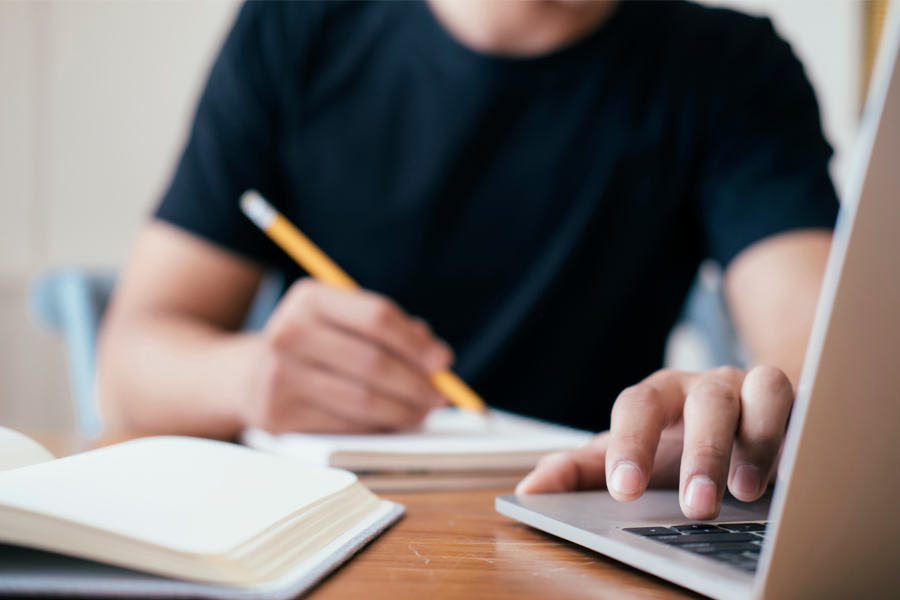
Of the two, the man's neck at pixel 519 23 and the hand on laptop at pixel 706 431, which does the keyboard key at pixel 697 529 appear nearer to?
the hand on laptop at pixel 706 431

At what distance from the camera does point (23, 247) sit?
5.24ft

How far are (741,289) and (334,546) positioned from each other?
568 mm

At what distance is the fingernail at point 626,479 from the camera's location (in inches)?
9.2

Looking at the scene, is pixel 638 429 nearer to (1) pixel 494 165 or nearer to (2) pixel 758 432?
(2) pixel 758 432

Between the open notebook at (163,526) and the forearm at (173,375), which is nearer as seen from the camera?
the open notebook at (163,526)

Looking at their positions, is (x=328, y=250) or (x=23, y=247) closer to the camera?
(x=328, y=250)

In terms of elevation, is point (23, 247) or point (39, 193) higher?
point (39, 193)

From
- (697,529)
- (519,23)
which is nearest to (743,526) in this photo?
(697,529)

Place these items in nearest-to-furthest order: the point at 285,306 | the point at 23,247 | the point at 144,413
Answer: the point at 285,306 → the point at 144,413 → the point at 23,247

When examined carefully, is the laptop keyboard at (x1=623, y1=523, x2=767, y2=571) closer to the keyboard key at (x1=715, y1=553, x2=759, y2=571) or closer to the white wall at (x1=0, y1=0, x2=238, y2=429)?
the keyboard key at (x1=715, y1=553, x2=759, y2=571)

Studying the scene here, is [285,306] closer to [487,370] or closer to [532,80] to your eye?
[487,370]

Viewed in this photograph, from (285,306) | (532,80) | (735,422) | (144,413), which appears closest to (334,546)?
(735,422)

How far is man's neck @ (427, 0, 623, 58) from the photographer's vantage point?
0.76m

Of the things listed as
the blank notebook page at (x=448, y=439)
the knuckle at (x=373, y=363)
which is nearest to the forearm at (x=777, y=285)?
the blank notebook page at (x=448, y=439)
